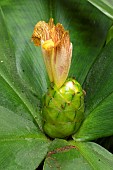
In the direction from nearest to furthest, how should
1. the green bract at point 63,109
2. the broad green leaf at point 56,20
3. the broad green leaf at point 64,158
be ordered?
the broad green leaf at point 64,158 → the green bract at point 63,109 → the broad green leaf at point 56,20

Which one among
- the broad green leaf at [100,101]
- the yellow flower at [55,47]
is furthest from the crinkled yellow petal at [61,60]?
the broad green leaf at [100,101]

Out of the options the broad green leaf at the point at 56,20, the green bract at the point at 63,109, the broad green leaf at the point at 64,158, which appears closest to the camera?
the broad green leaf at the point at 64,158

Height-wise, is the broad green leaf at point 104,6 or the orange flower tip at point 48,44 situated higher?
the broad green leaf at point 104,6

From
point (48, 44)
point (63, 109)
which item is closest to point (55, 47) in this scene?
point (48, 44)

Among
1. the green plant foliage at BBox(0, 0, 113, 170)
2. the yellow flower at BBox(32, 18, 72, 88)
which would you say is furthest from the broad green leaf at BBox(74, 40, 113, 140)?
the yellow flower at BBox(32, 18, 72, 88)

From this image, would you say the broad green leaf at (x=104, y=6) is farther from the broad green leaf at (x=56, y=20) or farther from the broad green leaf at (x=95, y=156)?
the broad green leaf at (x=95, y=156)
